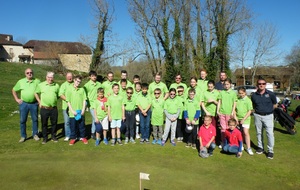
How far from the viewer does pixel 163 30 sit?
2598cm

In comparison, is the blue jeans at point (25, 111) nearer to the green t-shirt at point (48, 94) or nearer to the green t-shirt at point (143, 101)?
the green t-shirt at point (48, 94)

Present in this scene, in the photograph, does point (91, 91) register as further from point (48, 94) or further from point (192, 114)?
point (192, 114)

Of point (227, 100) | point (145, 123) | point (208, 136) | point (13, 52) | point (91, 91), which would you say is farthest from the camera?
point (13, 52)

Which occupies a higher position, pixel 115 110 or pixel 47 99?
pixel 47 99

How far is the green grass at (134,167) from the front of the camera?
4.63 meters

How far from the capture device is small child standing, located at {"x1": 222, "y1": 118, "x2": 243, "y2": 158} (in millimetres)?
6465

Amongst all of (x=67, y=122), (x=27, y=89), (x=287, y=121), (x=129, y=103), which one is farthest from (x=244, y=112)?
(x=27, y=89)

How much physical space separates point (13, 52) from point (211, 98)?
66.6 m

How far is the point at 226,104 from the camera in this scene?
22.7 feet

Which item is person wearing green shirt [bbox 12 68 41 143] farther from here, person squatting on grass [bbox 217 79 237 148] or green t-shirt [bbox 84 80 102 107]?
person squatting on grass [bbox 217 79 237 148]

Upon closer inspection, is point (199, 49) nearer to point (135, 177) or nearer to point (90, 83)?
point (90, 83)

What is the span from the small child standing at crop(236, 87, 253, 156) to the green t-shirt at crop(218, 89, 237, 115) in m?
0.16

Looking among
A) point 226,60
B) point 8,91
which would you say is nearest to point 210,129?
point 8,91

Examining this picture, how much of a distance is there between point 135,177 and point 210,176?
58.8 inches
